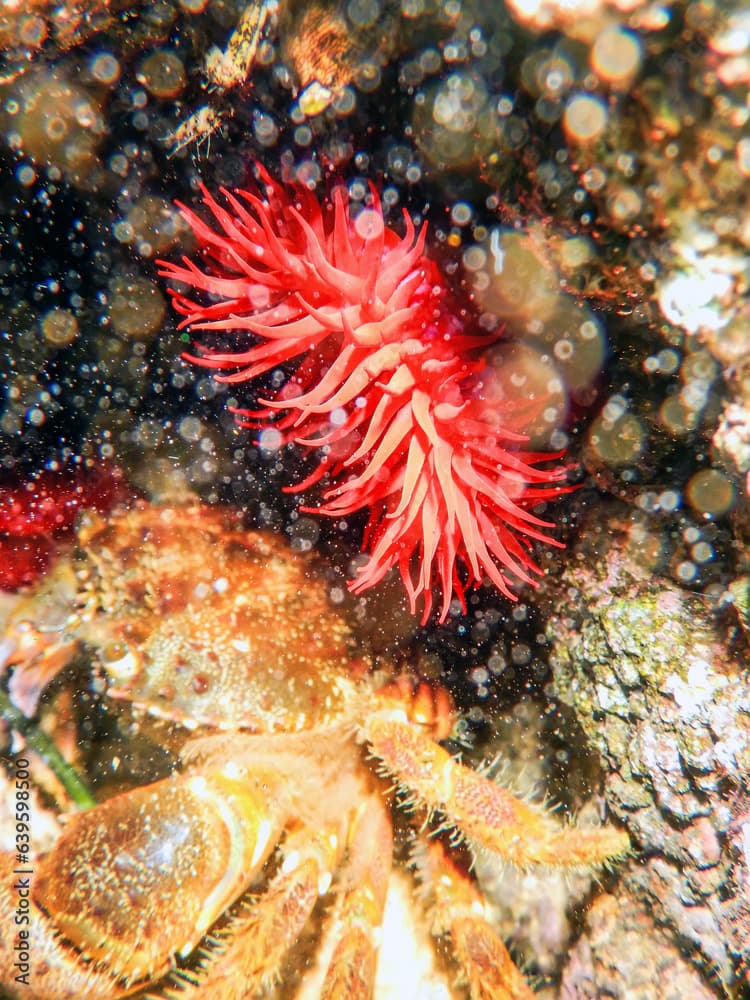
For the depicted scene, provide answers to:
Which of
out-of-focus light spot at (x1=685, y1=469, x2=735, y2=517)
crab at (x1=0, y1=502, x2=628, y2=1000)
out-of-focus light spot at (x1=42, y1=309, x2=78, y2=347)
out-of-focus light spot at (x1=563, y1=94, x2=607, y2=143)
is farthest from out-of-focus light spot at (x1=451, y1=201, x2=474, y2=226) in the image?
out-of-focus light spot at (x1=42, y1=309, x2=78, y2=347)

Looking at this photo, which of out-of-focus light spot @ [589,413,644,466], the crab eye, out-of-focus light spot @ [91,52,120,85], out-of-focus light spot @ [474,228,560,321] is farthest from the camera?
the crab eye

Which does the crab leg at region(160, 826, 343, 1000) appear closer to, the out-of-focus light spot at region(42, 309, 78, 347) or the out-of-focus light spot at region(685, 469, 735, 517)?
the out-of-focus light spot at region(685, 469, 735, 517)

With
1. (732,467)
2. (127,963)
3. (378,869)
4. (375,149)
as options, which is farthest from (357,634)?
(375,149)

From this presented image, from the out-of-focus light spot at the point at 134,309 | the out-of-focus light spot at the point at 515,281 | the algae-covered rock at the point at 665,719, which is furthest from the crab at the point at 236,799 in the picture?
the out-of-focus light spot at the point at 515,281

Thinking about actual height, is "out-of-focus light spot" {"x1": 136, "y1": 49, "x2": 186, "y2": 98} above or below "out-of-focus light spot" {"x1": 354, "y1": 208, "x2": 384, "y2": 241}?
above

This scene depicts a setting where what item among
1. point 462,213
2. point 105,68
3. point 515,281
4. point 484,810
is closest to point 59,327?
point 105,68

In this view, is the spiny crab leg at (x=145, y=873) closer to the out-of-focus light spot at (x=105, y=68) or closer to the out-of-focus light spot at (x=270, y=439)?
the out-of-focus light spot at (x=270, y=439)

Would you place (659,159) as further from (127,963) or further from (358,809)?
(127,963)

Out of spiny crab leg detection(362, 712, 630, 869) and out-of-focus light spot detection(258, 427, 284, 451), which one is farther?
out-of-focus light spot detection(258, 427, 284, 451)
